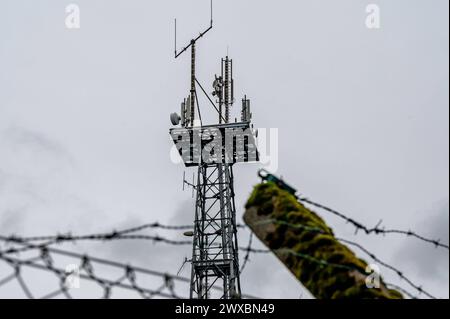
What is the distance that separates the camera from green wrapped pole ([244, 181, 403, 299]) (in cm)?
1598

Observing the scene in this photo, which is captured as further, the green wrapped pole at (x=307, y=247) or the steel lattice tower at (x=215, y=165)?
the steel lattice tower at (x=215, y=165)

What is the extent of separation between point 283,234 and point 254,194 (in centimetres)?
130

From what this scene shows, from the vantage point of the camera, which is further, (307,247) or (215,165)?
(215,165)

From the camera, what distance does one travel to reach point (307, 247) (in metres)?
16.8

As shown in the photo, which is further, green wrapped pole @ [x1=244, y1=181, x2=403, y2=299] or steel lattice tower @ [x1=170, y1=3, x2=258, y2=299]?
steel lattice tower @ [x1=170, y1=3, x2=258, y2=299]

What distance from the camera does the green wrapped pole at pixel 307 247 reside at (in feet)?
52.4
